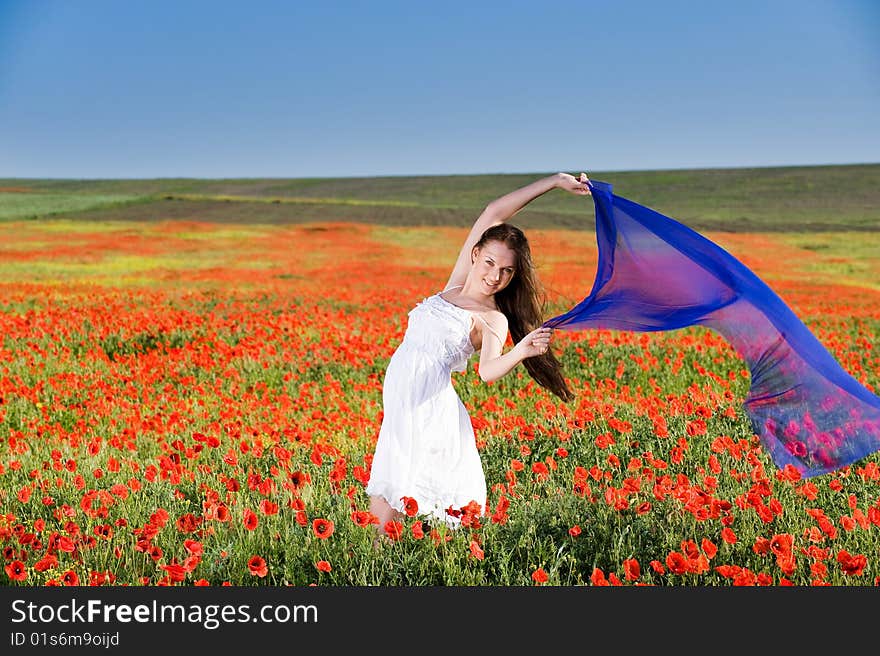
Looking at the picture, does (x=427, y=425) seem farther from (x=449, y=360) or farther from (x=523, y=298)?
(x=523, y=298)

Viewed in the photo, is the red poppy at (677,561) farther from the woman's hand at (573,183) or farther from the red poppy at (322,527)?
the woman's hand at (573,183)

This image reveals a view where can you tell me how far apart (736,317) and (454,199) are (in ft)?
301

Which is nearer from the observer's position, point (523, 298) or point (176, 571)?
point (176, 571)

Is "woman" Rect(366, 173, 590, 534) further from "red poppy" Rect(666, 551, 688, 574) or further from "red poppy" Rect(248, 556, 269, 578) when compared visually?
"red poppy" Rect(666, 551, 688, 574)

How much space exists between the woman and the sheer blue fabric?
47cm

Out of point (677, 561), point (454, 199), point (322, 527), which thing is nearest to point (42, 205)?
point (454, 199)

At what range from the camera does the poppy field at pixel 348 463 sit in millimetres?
4012

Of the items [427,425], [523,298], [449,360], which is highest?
[523,298]

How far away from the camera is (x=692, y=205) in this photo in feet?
278

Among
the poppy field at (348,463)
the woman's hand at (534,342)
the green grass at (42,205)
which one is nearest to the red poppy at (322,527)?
the poppy field at (348,463)

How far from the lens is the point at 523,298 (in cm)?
452

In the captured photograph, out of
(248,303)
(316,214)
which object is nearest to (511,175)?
(316,214)

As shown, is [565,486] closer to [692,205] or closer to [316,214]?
[316,214]

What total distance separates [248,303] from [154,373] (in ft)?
22.2
